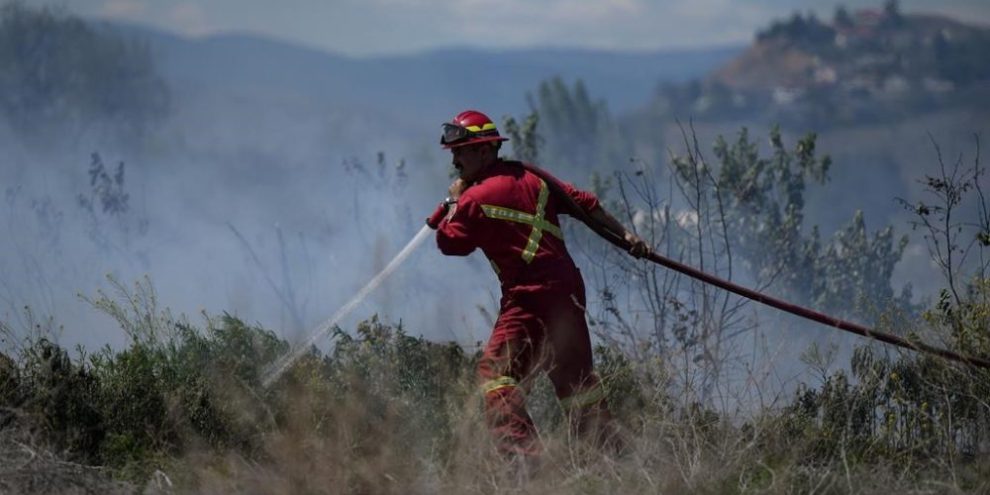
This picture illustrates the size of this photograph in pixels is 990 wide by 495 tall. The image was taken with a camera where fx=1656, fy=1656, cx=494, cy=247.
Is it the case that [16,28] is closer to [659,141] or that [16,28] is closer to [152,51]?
[152,51]

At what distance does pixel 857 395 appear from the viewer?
7.56m

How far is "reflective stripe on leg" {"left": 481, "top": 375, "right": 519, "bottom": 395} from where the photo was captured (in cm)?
691

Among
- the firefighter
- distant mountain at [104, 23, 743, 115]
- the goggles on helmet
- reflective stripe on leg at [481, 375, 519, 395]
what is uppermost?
the goggles on helmet

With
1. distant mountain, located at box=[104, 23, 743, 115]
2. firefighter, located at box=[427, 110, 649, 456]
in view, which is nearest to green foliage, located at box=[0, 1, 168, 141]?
distant mountain, located at box=[104, 23, 743, 115]

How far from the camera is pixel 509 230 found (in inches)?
277

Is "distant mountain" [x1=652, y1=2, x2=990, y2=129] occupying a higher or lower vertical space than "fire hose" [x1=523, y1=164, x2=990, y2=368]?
lower

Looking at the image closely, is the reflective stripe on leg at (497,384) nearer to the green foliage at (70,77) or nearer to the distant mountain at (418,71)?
the green foliage at (70,77)

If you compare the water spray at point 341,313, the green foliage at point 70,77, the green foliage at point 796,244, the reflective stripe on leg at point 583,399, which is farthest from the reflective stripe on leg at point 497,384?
the green foliage at point 70,77

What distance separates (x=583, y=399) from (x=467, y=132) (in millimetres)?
1248

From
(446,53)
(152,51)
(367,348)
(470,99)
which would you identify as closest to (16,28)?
(152,51)

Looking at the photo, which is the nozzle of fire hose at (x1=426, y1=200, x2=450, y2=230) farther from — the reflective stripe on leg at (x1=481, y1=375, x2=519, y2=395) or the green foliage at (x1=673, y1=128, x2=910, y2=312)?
the green foliage at (x1=673, y1=128, x2=910, y2=312)

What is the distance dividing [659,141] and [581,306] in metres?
53.4

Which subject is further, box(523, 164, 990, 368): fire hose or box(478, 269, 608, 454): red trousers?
box(523, 164, 990, 368): fire hose

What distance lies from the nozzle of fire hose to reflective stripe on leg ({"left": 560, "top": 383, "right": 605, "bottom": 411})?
933 mm
